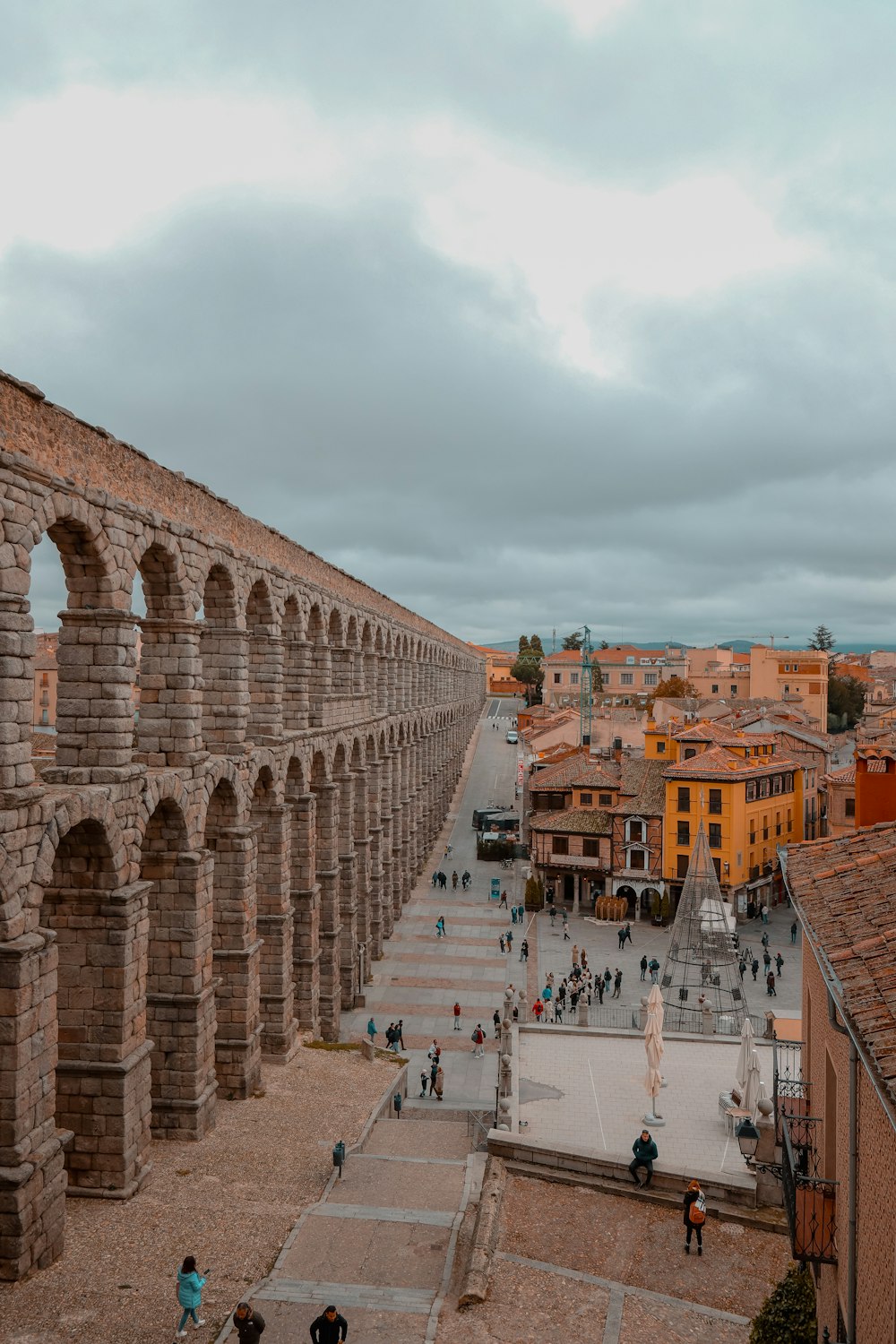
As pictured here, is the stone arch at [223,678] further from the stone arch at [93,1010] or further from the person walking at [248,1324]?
the person walking at [248,1324]

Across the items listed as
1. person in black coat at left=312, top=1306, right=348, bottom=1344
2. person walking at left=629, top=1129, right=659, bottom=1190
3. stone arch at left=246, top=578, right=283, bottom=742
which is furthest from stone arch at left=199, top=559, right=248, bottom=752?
person in black coat at left=312, top=1306, right=348, bottom=1344

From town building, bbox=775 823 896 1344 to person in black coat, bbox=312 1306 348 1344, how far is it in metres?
5.50

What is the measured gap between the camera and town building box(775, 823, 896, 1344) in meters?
8.08

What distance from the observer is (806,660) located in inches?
4400

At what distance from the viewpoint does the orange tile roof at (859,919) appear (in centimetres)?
806

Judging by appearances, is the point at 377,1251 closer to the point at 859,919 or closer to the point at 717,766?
the point at 859,919

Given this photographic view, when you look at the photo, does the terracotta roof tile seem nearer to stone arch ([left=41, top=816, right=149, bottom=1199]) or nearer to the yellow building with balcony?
the yellow building with balcony

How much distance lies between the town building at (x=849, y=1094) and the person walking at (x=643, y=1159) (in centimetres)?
407

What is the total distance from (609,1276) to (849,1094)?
26.2 feet

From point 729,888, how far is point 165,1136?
125 ft

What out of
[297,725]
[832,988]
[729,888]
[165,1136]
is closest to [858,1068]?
[832,988]

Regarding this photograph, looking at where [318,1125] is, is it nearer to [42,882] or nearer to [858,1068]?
[42,882]

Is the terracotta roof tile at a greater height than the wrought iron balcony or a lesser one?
lesser

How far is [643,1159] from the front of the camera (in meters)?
18.8
